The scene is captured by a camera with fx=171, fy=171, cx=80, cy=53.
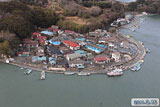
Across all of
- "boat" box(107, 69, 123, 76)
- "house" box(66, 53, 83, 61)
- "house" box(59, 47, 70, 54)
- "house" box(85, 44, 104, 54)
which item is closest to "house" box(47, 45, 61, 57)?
"house" box(59, 47, 70, 54)

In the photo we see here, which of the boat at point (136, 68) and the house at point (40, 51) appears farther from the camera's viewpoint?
the house at point (40, 51)

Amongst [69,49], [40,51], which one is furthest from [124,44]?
[40,51]

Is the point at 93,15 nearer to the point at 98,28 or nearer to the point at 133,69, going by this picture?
the point at 98,28

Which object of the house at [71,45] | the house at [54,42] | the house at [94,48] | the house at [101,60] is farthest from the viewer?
the house at [54,42]

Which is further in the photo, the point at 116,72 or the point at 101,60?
the point at 101,60

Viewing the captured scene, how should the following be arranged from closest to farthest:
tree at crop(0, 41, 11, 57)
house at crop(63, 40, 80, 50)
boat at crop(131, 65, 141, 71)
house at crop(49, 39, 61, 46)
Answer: boat at crop(131, 65, 141, 71)
tree at crop(0, 41, 11, 57)
house at crop(63, 40, 80, 50)
house at crop(49, 39, 61, 46)

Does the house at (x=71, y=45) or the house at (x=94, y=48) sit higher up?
the house at (x=71, y=45)

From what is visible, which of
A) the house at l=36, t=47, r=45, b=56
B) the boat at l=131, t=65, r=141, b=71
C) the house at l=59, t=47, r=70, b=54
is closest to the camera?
the boat at l=131, t=65, r=141, b=71

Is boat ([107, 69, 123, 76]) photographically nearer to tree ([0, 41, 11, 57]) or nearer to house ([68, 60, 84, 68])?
house ([68, 60, 84, 68])

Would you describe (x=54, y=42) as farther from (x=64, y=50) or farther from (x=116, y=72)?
(x=116, y=72)

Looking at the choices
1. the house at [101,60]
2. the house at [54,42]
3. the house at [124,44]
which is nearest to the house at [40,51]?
the house at [54,42]

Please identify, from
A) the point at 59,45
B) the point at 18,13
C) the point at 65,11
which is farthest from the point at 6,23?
the point at 65,11

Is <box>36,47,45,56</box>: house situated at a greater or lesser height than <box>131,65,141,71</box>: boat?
greater

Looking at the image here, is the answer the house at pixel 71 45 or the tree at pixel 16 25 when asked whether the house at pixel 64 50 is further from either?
the tree at pixel 16 25
